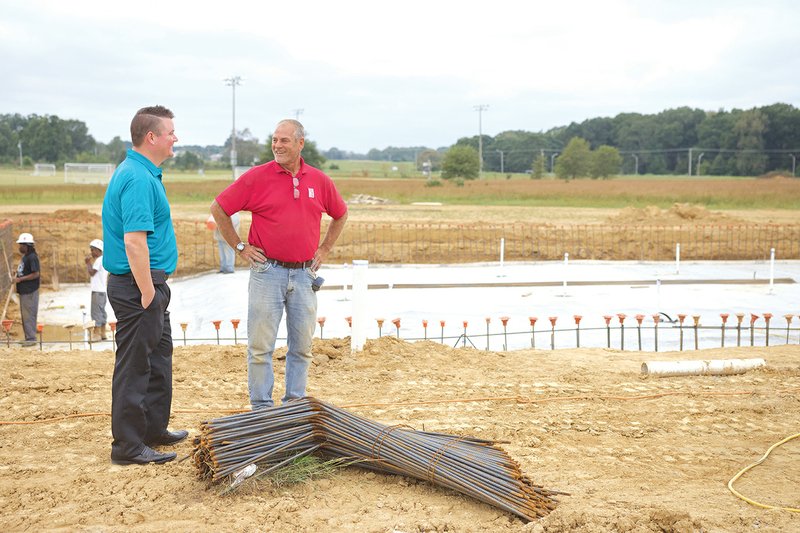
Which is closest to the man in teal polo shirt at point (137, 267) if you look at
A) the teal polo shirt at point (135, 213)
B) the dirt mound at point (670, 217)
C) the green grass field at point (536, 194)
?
the teal polo shirt at point (135, 213)

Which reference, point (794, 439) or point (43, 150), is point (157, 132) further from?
point (43, 150)

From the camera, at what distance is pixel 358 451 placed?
12.9 feet

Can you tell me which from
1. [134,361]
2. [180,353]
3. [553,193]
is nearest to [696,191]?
[553,193]

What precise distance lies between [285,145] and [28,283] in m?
6.71

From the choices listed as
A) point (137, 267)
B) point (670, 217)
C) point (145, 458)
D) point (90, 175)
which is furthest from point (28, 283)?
point (90, 175)

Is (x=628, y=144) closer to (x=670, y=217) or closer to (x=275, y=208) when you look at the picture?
(x=670, y=217)

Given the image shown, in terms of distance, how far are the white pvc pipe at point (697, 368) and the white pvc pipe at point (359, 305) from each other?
257 cm

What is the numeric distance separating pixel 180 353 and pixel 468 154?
57656mm

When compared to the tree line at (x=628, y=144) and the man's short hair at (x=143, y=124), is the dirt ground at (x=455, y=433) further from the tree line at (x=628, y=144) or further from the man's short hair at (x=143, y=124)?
the tree line at (x=628, y=144)

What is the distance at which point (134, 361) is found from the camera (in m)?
3.99

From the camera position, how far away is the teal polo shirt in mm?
3875

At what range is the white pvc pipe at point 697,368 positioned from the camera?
22.0 feet

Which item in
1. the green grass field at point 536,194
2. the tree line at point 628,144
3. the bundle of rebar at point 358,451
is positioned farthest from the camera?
the tree line at point 628,144

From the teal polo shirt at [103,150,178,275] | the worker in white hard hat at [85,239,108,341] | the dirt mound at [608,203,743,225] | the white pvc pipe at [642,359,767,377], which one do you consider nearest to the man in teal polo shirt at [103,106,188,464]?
the teal polo shirt at [103,150,178,275]
